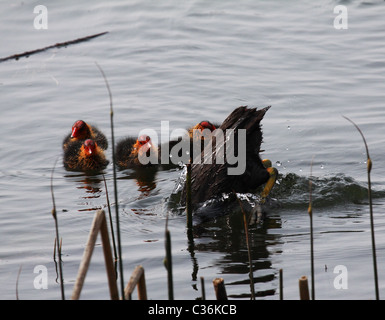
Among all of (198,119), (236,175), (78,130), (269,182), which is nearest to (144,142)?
(78,130)

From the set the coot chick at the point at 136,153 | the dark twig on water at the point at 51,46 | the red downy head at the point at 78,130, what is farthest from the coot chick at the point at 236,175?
the dark twig on water at the point at 51,46

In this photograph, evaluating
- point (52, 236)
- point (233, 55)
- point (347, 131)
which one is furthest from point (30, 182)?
point (233, 55)

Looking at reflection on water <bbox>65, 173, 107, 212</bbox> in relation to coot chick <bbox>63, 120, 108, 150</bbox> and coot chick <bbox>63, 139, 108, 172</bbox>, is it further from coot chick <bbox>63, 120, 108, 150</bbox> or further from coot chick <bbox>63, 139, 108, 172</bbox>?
coot chick <bbox>63, 120, 108, 150</bbox>

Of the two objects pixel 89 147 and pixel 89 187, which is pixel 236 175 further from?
pixel 89 147

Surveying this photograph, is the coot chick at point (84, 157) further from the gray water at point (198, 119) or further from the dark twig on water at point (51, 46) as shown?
the dark twig on water at point (51, 46)

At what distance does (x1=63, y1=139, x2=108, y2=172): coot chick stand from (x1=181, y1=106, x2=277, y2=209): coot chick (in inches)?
109

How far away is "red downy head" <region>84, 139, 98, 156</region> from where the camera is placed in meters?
8.30

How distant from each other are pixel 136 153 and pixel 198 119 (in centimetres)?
149

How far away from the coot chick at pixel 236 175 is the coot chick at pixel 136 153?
2.56 metres

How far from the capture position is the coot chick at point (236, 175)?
5.77m

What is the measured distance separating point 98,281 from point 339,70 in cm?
733

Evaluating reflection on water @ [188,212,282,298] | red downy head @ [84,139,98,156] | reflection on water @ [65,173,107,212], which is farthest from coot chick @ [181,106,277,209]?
red downy head @ [84,139,98,156]

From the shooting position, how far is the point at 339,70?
10977mm

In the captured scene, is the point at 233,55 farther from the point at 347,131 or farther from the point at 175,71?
the point at 347,131
